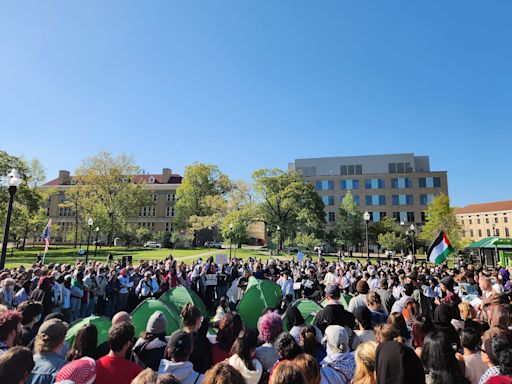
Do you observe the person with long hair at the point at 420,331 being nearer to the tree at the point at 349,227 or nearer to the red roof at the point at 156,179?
the tree at the point at 349,227

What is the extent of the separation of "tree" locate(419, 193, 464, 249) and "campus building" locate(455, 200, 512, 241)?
39364 mm

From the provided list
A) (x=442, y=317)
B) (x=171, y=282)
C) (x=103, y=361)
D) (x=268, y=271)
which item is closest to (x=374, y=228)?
(x=268, y=271)

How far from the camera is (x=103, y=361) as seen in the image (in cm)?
334

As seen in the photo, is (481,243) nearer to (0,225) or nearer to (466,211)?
(0,225)

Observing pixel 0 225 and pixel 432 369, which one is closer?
pixel 432 369

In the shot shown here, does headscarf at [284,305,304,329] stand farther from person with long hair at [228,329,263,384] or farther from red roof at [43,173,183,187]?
red roof at [43,173,183,187]

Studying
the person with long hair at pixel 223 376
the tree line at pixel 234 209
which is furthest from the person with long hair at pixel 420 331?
the tree line at pixel 234 209

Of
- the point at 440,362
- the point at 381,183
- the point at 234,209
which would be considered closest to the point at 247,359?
A: the point at 440,362

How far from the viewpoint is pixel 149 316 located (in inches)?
285

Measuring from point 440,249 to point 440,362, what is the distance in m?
13.9

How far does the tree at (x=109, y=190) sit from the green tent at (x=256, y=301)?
160ft

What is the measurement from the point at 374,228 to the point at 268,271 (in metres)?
49.2

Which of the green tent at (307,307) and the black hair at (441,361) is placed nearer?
the black hair at (441,361)

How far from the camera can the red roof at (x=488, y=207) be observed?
91.2m
